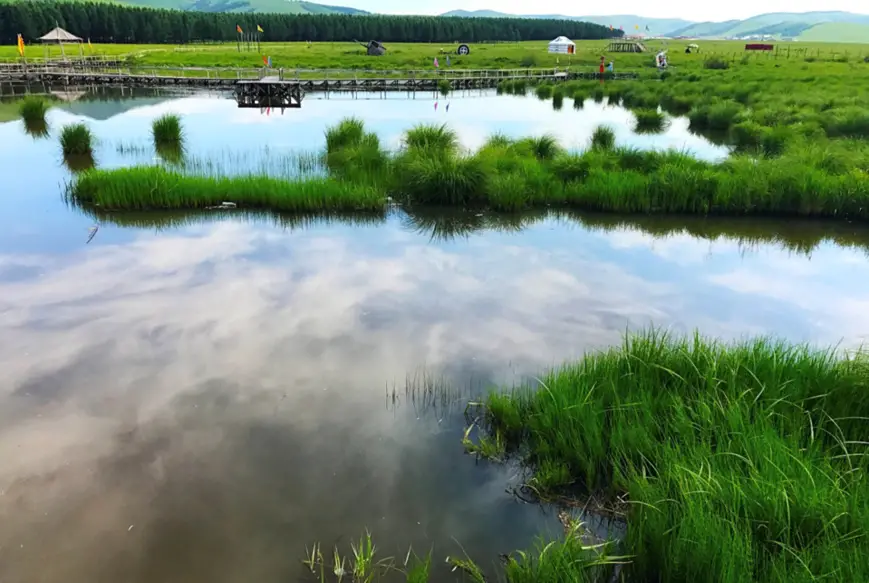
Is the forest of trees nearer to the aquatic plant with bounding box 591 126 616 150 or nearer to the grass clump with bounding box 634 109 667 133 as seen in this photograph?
the grass clump with bounding box 634 109 667 133

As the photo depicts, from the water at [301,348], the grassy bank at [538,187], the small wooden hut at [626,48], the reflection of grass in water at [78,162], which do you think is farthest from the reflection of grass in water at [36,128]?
the small wooden hut at [626,48]

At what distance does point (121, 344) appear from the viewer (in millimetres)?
6676

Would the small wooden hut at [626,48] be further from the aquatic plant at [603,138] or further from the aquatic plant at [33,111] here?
the aquatic plant at [33,111]

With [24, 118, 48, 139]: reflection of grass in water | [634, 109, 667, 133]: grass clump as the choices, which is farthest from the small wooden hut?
[24, 118, 48, 139]: reflection of grass in water

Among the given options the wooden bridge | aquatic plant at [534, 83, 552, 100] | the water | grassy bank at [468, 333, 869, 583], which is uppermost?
the wooden bridge

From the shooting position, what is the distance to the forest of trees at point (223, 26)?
64.2 m

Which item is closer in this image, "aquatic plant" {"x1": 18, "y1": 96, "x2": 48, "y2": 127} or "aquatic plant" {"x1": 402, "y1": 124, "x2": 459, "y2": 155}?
"aquatic plant" {"x1": 402, "y1": 124, "x2": 459, "y2": 155}

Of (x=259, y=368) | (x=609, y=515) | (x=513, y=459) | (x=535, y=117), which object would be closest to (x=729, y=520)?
(x=609, y=515)

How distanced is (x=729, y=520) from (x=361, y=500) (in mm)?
2415

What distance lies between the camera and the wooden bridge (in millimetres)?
32188

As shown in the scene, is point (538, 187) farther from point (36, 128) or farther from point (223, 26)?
point (223, 26)

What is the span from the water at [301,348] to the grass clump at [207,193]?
46 centimetres

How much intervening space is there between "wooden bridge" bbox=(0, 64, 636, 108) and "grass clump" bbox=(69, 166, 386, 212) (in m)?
19.9

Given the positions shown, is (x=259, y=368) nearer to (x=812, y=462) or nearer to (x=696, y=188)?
(x=812, y=462)
